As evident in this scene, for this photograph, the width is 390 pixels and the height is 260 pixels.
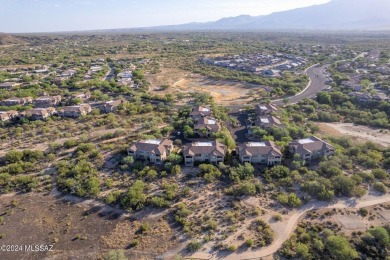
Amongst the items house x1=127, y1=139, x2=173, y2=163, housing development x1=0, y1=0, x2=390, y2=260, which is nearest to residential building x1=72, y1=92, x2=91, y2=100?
housing development x1=0, y1=0, x2=390, y2=260

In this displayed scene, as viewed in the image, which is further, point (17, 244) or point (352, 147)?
point (352, 147)

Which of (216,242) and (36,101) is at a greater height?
(36,101)

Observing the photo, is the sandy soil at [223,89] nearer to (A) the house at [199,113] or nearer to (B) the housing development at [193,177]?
(B) the housing development at [193,177]

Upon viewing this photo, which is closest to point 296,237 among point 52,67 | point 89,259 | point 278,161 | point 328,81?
point 278,161

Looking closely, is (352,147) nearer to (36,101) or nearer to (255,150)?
(255,150)

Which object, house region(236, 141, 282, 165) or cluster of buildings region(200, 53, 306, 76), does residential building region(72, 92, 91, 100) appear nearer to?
house region(236, 141, 282, 165)

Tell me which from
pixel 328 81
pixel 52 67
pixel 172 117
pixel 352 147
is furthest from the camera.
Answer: pixel 52 67

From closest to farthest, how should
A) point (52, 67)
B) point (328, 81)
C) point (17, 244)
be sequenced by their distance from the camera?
point (17, 244) → point (328, 81) → point (52, 67)
